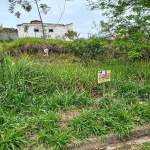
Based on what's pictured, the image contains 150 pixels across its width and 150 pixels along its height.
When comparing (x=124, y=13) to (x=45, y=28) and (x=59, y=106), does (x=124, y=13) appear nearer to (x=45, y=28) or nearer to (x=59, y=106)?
(x=59, y=106)

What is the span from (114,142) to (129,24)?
13.5ft

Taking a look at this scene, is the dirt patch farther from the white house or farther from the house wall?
the house wall

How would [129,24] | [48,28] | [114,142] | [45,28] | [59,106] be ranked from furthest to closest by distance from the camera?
1. [48,28]
2. [45,28]
3. [129,24]
4. [59,106]
5. [114,142]

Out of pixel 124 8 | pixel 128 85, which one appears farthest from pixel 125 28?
pixel 128 85

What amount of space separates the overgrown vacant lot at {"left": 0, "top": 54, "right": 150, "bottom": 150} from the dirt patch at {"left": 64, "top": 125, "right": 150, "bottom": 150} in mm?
72

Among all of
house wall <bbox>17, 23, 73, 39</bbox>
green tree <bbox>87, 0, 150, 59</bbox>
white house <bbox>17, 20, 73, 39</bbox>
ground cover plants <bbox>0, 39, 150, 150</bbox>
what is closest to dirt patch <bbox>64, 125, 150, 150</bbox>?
ground cover plants <bbox>0, 39, 150, 150</bbox>

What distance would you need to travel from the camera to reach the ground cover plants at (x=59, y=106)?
9.09 ft

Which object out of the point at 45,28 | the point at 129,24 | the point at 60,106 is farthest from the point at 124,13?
the point at 45,28

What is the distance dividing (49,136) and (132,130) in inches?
43.9

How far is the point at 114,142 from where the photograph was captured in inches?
119

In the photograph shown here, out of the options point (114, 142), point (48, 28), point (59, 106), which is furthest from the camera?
point (48, 28)

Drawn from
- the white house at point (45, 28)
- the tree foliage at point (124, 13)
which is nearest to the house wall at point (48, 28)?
the white house at point (45, 28)

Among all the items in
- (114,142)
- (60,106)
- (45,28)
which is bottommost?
(114,142)

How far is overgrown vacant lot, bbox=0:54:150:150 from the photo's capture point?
109 inches
